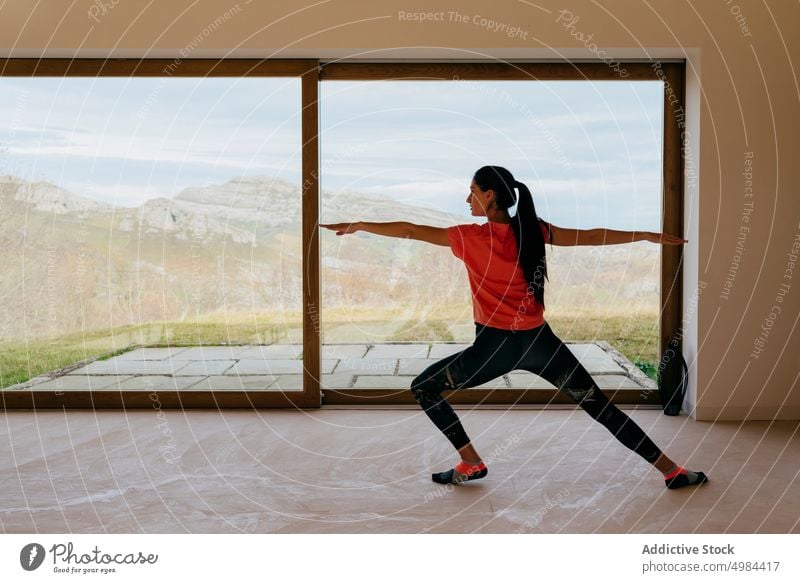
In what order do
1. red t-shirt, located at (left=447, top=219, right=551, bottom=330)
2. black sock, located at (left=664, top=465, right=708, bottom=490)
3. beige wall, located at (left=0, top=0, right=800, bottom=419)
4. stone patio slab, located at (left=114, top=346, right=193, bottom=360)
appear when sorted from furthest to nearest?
stone patio slab, located at (left=114, top=346, right=193, bottom=360)
beige wall, located at (left=0, top=0, right=800, bottom=419)
black sock, located at (left=664, top=465, right=708, bottom=490)
red t-shirt, located at (left=447, top=219, right=551, bottom=330)

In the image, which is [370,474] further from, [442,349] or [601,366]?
[601,366]

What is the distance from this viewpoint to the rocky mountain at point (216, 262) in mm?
5051

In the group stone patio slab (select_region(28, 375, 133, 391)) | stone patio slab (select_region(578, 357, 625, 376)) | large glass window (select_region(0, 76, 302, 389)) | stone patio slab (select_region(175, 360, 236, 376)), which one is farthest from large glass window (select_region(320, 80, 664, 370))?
stone patio slab (select_region(28, 375, 133, 391))

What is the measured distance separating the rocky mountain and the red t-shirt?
1951 mm

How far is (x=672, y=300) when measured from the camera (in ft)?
16.4

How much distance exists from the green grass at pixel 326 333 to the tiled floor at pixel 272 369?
56mm

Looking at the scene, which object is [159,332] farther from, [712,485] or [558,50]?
[712,485]

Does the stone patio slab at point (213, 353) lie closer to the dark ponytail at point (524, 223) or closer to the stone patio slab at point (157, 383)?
the stone patio slab at point (157, 383)

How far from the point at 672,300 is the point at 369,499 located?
2.62m

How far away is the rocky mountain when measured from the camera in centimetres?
505

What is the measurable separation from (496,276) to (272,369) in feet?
7.83

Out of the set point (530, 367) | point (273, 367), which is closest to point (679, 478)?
point (530, 367)

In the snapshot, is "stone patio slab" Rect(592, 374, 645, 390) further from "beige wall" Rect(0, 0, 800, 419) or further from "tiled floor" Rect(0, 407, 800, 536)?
"beige wall" Rect(0, 0, 800, 419)

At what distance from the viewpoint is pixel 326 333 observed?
515 cm
